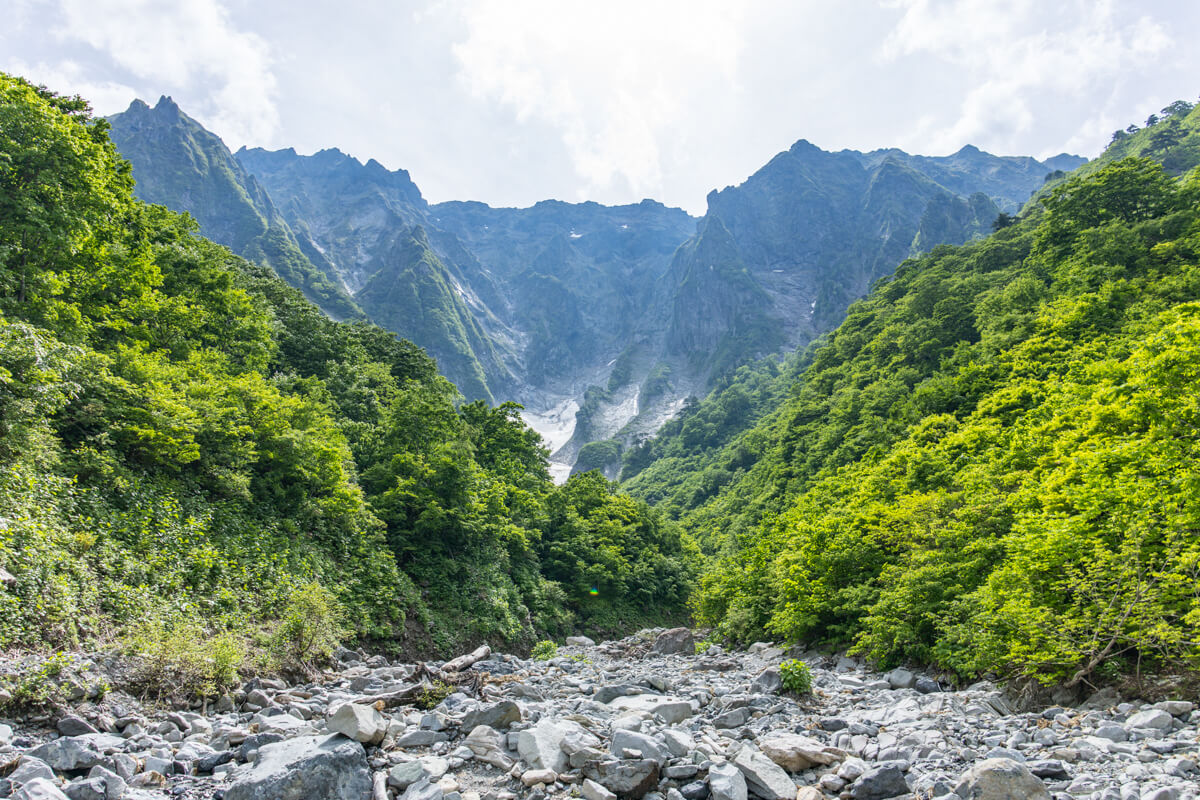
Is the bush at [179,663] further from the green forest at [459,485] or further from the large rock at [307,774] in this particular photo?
the large rock at [307,774]

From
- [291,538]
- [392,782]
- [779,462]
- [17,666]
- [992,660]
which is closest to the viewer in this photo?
[392,782]

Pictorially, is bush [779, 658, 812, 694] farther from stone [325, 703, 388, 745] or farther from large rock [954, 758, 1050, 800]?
stone [325, 703, 388, 745]

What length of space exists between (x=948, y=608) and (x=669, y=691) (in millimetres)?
7504

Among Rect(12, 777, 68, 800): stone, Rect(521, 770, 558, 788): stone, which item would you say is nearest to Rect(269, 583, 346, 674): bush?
Rect(12, 777, 68, 800): stone

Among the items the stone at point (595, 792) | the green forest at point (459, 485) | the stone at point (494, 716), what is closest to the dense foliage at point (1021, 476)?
the green forest at point (459, 485)

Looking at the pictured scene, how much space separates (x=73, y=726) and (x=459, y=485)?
816 inches

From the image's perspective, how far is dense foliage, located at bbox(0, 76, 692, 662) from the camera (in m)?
10.9

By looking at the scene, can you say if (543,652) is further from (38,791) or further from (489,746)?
(38,791)

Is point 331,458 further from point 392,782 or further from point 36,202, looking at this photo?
point 392,782

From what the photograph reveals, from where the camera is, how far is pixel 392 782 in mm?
6578

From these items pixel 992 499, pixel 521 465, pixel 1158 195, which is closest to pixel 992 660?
pixel 992 499

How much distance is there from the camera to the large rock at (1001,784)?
18.4 feet

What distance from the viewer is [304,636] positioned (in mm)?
13195

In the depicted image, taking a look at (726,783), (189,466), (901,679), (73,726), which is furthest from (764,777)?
(189,466)
